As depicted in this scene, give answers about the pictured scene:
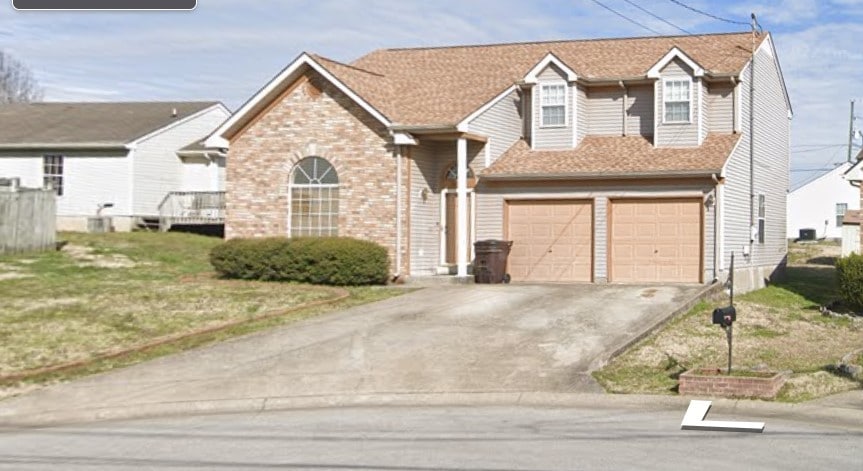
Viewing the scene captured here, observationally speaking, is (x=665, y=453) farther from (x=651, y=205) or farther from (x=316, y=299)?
(x=651, y=205)

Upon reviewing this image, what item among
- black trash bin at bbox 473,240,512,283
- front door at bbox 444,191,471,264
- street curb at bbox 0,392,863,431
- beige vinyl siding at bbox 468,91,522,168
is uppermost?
beige vinyl siding at bbox 468,91,522,168

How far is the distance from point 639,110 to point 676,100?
1357 millimetres

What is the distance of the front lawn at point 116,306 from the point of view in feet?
62.4

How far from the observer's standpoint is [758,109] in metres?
31.6

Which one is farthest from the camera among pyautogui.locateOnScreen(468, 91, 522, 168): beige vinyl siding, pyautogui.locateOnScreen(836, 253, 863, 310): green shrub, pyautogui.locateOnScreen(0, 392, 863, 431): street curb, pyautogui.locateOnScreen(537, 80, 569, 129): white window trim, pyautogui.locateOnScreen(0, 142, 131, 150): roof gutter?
pyautogui.locateOnScreen(0, 142, 131, 150): roof gutter

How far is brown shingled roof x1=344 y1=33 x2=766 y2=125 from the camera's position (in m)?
29.6

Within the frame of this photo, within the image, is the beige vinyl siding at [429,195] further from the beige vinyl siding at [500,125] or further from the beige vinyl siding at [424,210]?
the beige vinyl siding at [500,125]

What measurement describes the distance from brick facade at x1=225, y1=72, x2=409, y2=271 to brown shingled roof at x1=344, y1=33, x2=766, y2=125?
0.77 meters

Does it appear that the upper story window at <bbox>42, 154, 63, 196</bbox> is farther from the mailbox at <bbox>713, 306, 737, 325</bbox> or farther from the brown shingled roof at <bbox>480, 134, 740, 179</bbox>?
the mailbox at <bbox>713, 306, 737, 325</bbox>

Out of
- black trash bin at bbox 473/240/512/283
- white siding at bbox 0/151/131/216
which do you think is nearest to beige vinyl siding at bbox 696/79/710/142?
black trash bin at bbox 473/240/512/283

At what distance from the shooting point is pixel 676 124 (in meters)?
29.5

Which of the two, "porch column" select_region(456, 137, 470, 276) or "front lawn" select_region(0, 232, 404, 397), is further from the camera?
"porch column" select_region(456, 137, 470, 276)

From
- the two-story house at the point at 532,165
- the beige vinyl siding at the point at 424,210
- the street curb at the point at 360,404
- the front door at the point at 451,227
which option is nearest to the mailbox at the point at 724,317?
the street curb at the point at 360,404

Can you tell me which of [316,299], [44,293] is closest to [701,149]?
[316,299]
